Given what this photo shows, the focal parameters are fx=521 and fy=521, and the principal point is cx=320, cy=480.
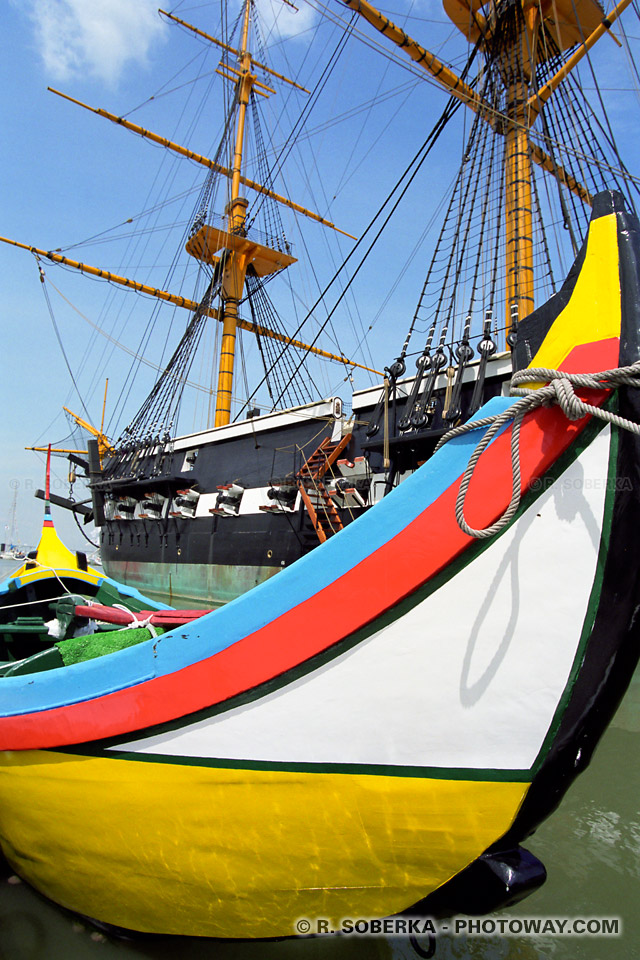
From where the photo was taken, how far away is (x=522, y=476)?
58.4 inches

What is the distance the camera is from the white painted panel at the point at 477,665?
1.48 metres

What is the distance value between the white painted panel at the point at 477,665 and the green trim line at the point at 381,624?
19 mm

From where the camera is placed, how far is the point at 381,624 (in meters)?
1.58

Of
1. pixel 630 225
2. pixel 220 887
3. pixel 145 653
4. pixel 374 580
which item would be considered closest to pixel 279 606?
pixel 374 580

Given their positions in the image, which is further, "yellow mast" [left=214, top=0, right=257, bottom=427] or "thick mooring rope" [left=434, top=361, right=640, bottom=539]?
"yellow mast" [left=214, top=0, right=257, bottom=427]

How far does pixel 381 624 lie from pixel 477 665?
298 mm

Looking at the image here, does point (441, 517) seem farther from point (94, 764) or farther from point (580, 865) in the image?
point (580, 865)

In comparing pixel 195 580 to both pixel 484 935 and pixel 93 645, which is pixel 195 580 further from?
pixel 484 935

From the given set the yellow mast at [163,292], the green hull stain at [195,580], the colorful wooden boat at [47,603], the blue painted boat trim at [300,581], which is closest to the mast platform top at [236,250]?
the yellow mast at [163,292]

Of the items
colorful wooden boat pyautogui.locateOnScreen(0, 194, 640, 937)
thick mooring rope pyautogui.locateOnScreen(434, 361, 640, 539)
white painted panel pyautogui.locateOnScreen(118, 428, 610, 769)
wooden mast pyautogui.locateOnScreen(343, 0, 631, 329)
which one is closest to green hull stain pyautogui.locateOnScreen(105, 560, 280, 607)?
wooden mast pyautogui.locateOnScreen(343, 0, 631, 329)

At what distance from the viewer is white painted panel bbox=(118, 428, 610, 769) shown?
1481 mm

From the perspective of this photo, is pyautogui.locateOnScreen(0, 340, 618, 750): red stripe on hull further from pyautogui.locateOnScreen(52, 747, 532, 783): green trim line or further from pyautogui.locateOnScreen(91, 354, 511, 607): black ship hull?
pyautogui.locateOnScreen(91, 354, 511, 607): black ship hull

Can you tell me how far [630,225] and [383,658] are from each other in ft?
5.08

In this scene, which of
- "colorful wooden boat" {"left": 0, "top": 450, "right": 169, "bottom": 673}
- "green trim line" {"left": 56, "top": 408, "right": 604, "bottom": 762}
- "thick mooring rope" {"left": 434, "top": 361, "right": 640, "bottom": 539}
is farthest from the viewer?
"colorful wooden boat" {"left": 0, "top": 450, "right": 169, "bottom": 673}
